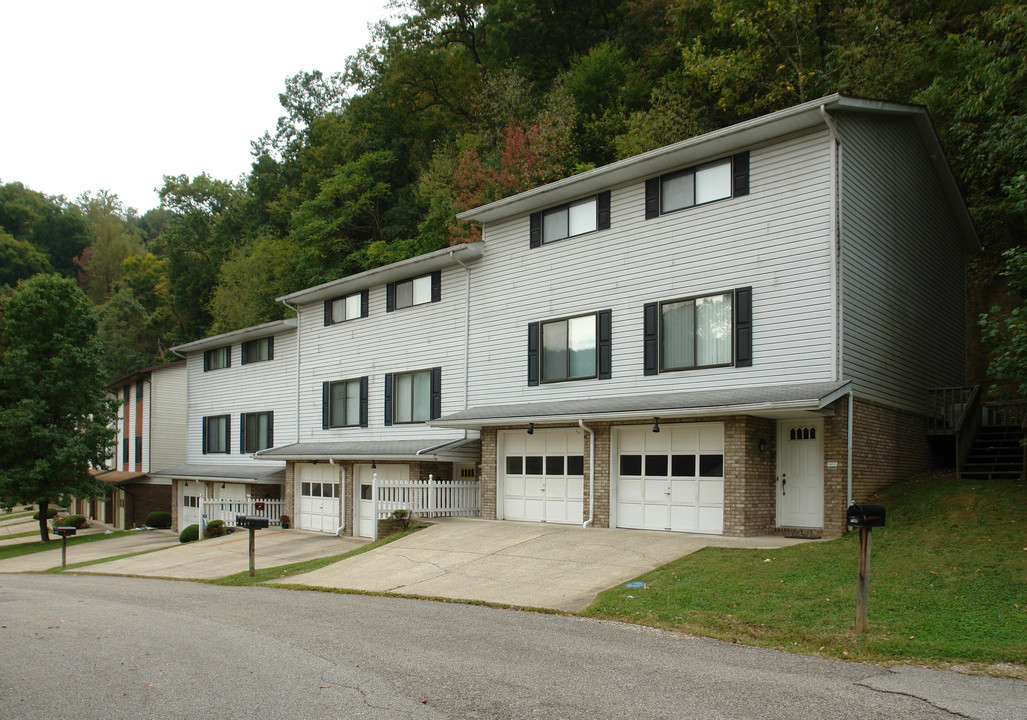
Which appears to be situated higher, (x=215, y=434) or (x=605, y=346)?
(x=605, y=346)

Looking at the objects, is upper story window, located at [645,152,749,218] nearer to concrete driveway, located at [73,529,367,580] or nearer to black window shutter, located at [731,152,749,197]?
black window shutter, located at [731,152,749,197]

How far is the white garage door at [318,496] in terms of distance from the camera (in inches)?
1055

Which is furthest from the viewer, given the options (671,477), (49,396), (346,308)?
(49,396)

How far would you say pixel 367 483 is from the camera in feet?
84.7

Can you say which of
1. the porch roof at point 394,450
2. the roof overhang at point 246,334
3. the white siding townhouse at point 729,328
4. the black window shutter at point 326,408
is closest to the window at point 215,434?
the roof overhang at point 246,334

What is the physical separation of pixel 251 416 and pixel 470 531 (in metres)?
16.8

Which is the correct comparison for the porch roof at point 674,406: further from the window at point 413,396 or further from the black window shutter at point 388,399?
the black window shutter at point 388,399

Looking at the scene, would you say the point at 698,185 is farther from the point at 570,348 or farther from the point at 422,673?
the point at 422,673

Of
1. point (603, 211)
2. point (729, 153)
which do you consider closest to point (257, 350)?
point (603, 211)

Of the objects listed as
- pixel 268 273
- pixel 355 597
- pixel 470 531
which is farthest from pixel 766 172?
pixel 268 273

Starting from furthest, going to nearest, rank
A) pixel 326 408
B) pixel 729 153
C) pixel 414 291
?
pixel 326 408 < pixel 414 291 < pixel 729 153

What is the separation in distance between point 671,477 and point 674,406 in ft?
6.55

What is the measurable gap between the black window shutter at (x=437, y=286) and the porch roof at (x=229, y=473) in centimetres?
1024

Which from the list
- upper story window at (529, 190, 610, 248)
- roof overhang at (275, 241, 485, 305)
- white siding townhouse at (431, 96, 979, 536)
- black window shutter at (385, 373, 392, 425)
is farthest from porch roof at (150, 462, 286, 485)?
upper story window at (529, 190, 610, 248)
